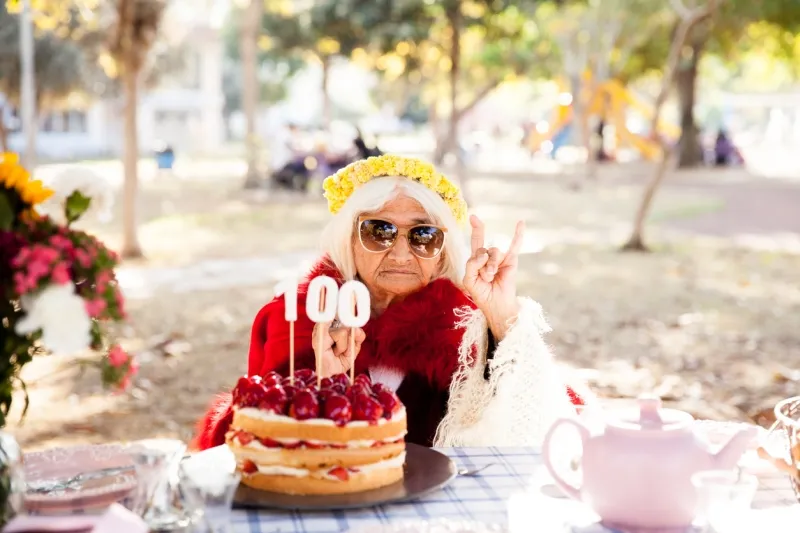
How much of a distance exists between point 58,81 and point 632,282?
86.5 feet

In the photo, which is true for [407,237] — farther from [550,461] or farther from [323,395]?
[550,461]

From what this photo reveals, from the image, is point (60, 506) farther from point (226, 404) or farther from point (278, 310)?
point (278, 310)

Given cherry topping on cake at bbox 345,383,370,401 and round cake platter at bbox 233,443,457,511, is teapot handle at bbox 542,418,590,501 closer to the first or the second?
round cake platter at bbox 233,443,457,511

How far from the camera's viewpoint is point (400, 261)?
3.06 m

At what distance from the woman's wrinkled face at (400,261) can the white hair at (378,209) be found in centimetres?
2

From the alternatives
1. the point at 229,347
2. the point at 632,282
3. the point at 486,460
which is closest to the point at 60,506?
the point at 486,460

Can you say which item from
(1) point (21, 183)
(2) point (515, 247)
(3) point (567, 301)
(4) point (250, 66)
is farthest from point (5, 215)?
(4) point (250, 66)

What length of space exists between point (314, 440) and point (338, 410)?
73 millimetres

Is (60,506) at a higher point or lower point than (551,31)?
lower

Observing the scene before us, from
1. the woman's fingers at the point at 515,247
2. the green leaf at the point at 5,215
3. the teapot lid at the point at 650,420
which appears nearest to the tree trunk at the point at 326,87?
the woman's fingers at the point at 515,247

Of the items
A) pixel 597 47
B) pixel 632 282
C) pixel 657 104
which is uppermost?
pixel 597 47

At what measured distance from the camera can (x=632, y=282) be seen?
11703mm

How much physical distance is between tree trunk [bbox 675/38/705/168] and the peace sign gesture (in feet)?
98.5

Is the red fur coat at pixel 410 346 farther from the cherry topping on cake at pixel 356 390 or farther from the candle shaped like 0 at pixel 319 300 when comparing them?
the cherry topping on cake at pixel 356 390
